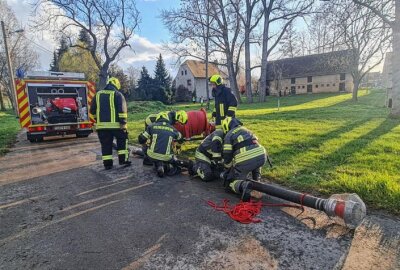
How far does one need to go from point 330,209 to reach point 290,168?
2.33 m

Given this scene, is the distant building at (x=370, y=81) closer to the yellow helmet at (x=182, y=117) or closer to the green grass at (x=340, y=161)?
the green grass at (x=340, y=161)

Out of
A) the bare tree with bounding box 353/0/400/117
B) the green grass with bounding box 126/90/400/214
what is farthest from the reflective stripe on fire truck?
the bare tree with bounding box 353/0/400/117

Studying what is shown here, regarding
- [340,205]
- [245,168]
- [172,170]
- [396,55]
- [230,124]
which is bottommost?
[172,170]

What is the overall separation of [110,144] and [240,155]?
10.7 feet

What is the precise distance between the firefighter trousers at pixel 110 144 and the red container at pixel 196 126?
191 centimetres

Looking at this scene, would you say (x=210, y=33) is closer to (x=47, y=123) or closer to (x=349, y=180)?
(x=47, y=123)

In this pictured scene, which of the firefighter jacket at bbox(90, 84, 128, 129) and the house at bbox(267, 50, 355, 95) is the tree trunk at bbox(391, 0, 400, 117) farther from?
the house at bbox(267, 50, 355, 95)

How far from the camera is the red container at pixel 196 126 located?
8.07 meters

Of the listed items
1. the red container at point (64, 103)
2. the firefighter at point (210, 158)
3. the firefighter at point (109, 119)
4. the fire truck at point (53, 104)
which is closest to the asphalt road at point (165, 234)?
the firefighter at point (210, 158)

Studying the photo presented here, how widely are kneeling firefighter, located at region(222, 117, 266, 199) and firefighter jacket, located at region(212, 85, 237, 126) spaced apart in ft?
8.99

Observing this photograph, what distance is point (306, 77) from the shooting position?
4984 cm

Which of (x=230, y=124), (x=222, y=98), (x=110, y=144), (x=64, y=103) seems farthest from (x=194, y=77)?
(x=230, y=124)

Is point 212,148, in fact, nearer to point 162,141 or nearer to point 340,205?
point 162,141

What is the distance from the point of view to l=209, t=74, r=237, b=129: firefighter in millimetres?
7363
